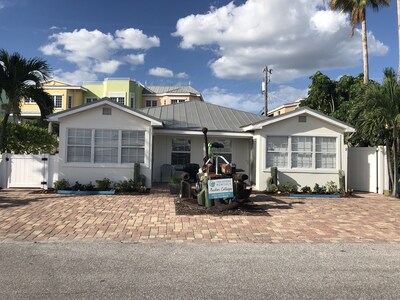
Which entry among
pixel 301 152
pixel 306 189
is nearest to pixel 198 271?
pixel 306 189

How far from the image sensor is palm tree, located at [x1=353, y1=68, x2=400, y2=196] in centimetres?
1351

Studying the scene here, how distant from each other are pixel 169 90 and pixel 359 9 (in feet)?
102

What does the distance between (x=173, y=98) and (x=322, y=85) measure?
25.3m

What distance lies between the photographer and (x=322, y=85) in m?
24.6

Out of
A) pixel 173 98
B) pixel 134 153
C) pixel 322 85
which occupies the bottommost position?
pixel 134 153

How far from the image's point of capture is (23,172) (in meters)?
14.0

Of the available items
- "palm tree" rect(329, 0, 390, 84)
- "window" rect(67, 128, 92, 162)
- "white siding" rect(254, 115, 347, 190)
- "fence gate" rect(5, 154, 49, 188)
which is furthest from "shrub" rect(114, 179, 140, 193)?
"palm tree" rect(329, 0, 390, 84)

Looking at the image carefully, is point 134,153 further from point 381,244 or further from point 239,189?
point 381,244

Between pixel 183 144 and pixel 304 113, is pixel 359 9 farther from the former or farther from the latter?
pixel 183 144

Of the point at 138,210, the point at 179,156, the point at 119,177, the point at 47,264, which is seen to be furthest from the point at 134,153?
the point at 47,264

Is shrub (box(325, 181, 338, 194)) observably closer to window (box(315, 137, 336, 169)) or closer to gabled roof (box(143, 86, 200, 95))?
window (box(315, 137, 336, 169))

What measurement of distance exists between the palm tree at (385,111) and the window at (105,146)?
8.78 metres

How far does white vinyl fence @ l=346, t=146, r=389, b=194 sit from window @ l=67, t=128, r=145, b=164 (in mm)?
9517

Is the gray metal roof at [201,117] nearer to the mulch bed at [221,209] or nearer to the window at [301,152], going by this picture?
the window at [301,152]
